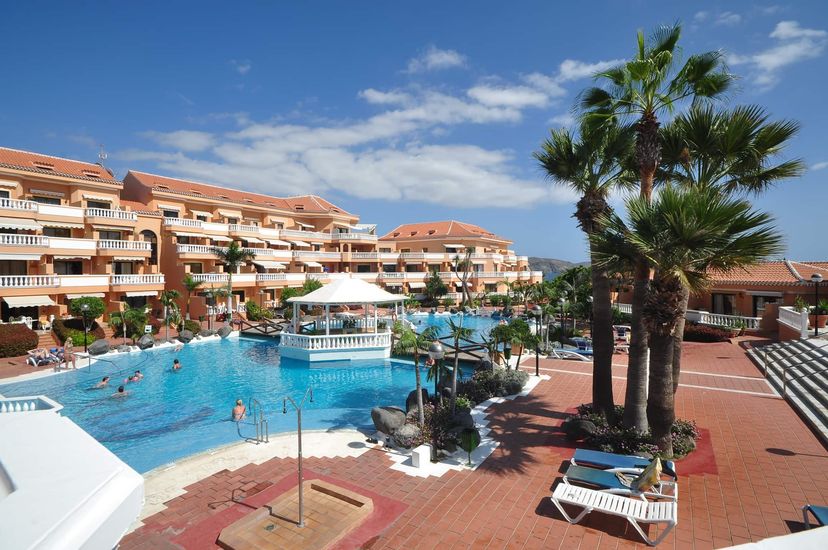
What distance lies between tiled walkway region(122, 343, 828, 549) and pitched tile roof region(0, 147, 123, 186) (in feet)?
110

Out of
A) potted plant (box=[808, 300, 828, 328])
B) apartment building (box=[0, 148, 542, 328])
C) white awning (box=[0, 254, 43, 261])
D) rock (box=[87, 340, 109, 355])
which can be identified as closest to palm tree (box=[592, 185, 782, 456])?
potted plant (box=[808, 300, 828, 328])

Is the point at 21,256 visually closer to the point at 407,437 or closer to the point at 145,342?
the point at 145,342

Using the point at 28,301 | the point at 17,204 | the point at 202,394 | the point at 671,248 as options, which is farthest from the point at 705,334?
the point at 17,204

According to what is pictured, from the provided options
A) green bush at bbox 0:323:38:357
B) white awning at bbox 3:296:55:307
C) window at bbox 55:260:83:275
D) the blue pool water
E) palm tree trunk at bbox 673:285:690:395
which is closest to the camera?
palm tree trunk at bbox 673:285:690:395

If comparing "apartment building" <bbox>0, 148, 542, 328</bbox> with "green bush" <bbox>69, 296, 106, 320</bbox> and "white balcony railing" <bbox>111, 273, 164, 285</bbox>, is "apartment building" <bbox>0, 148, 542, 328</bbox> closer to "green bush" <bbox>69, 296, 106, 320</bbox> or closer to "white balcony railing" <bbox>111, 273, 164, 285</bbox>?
"white balcony railing" <bbox>111, 273, 164, 285</bbox>

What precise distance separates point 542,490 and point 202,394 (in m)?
15.3

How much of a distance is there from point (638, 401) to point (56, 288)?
34134mm

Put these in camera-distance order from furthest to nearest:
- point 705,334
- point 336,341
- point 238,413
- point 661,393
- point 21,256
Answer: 1. point 21,256
2. point 336,341
3. point 705,334
4. point 238,413
5. point 661,393

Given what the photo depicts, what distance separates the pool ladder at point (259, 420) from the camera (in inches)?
467

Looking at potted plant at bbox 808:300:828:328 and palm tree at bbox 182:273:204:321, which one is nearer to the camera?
potted plant at bbox 808:300:828:328

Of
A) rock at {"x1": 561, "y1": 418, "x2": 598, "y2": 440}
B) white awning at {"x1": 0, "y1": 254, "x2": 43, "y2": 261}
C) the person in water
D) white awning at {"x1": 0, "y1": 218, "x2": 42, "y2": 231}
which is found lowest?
the person in water

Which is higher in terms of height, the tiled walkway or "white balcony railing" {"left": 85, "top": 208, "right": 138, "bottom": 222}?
"white balcony railing" {"left": 85, "top": 208, "right": 138, "bottom": 222}

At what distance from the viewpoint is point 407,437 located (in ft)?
36.8

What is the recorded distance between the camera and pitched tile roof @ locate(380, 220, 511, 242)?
6187 cm
